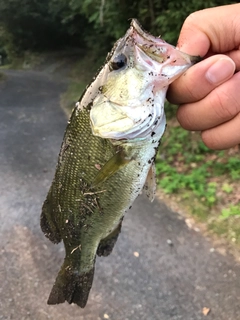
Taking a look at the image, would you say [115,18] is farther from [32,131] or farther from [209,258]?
[209,258]

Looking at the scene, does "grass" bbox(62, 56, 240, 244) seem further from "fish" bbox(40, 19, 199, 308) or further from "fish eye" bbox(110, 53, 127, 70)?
"fish eye" bbox(110, 53, 127, 70)

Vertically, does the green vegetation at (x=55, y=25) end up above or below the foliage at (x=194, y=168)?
below

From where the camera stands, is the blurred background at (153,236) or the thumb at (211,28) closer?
the thumb at (211,28)

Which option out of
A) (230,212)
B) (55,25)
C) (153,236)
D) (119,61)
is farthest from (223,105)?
(55,25)

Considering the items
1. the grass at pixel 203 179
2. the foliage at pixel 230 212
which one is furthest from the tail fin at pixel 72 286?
the foliage at pixel 230 212

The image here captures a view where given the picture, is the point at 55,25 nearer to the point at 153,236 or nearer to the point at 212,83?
the point at 153,236

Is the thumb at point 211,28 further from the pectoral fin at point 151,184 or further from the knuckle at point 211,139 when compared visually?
the pectoral fin at point 151,184
